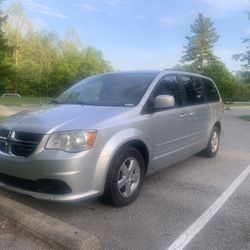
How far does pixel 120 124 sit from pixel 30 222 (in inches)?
59.8

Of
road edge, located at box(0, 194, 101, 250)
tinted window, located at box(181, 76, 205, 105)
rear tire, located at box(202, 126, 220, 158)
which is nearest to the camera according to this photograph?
road edge, located at box(0, 194, 101, 250)

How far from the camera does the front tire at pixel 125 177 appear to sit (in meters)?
4.34

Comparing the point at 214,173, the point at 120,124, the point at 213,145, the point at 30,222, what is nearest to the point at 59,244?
the point at 30,222

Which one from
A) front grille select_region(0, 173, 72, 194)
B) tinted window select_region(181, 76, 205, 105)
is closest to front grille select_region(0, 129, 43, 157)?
front grille select_region(0, 173, 72, 194)

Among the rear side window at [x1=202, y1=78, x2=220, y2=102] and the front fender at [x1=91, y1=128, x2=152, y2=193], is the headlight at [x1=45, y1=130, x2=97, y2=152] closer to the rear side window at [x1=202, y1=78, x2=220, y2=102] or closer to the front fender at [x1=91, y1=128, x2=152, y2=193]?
the front fender at [x1=91, y1=128, x2=152, y2=193]

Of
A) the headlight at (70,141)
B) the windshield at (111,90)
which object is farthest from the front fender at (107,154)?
the windshield at (111,90)

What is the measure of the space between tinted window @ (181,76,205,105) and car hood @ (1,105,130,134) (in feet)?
6.20

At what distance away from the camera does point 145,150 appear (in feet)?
16.2

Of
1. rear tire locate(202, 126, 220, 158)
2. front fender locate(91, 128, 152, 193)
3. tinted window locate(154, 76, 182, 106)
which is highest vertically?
tinted window locate(154, 76, 182, 106)

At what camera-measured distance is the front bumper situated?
156 inches

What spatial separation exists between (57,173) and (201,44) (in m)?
70.6

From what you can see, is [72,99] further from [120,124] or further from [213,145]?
[213,145]

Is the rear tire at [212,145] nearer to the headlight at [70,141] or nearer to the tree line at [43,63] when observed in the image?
the headlight at [70,141]

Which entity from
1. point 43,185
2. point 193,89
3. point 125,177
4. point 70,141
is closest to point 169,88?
point 193,89
